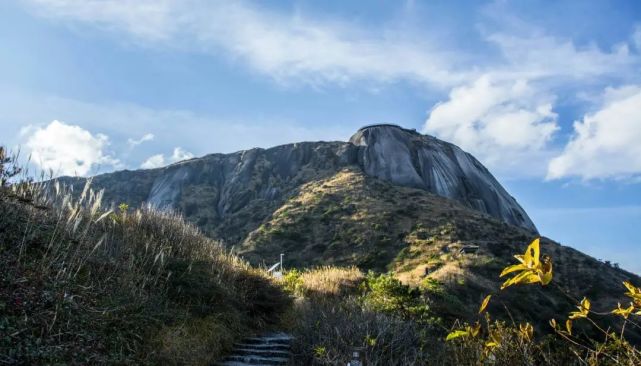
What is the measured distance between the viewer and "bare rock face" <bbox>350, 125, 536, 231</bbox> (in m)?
59.1

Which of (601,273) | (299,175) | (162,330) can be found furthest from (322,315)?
(299,175)

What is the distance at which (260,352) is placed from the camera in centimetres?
826

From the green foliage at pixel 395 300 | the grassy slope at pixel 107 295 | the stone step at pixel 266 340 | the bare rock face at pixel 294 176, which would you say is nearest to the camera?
the grassy slope at pixel 107 295

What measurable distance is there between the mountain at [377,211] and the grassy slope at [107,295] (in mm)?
6576

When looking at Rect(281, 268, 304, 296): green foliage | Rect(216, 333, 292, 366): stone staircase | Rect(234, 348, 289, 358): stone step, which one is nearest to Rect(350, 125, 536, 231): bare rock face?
Rect(281, 268, 304, 296): green foliage

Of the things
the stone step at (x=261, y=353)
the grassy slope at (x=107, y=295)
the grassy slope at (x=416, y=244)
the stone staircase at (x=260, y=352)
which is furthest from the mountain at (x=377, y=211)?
the grassy slope at (x=107, y=295)

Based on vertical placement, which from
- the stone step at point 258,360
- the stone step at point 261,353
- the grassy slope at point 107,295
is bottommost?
the stone step at point 258,360

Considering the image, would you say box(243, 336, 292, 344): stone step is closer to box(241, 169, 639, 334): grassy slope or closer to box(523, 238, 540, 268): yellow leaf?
box(523, 238, 540, 268): yellow leaf

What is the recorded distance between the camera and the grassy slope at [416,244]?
29.1m

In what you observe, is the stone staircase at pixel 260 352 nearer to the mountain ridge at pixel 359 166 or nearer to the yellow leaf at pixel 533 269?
the yellow leaf at pixel 533 269

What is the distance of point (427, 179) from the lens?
59.7m

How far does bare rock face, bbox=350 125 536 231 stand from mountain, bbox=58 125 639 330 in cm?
18

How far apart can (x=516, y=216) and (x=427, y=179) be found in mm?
14476

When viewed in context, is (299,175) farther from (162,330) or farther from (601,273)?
(162,330)
